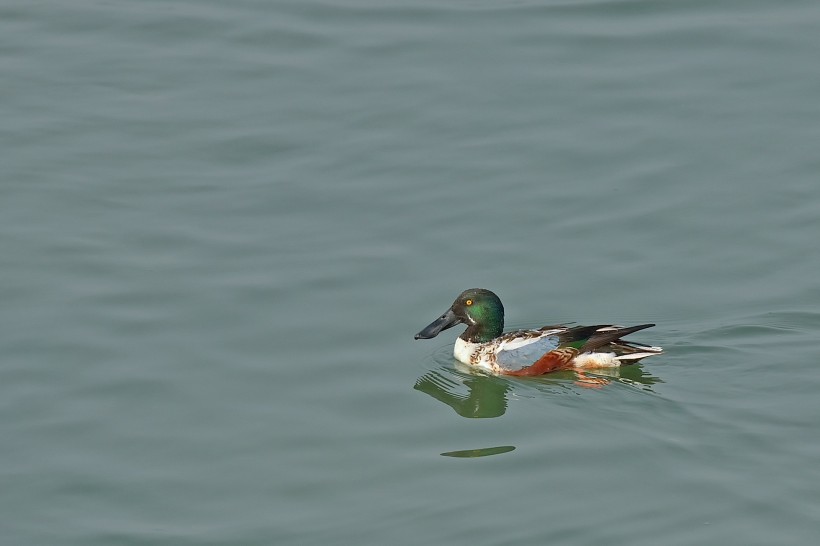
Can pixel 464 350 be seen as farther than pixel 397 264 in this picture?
No

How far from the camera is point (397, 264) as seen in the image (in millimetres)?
13734

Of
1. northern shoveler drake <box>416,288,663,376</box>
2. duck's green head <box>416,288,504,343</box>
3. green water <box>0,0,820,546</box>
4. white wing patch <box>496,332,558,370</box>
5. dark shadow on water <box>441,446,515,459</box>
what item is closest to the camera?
green water <box>0,0,820,546</box>

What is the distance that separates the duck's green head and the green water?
0.34m

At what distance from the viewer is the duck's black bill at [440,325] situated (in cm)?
1273

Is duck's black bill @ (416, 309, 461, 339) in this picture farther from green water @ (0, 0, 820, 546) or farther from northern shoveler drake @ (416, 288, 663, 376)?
green water @ (0, 0, 820, 546)

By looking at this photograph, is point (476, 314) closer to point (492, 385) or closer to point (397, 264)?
point (492, 385)

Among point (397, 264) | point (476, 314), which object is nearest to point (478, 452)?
point (476, 314)

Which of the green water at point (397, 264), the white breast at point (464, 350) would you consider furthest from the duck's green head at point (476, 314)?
the green water at point (397, 264)

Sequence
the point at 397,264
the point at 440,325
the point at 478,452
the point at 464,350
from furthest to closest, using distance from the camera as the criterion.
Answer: the point at 397,264
the point at 464,350
the point at 440,325
the point at 478,452

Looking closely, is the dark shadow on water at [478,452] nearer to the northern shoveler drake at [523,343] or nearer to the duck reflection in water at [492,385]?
the duck reflection in water at [492,385]

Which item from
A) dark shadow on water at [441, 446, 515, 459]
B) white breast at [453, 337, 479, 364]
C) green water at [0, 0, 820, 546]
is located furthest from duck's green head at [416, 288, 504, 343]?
dark shadow on water at [441, 446, 515, 459]

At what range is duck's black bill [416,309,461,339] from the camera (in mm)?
12727

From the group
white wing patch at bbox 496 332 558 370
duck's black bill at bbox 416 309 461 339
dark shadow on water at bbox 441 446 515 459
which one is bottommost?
dark shadow on water at bbox 441 446 515 459

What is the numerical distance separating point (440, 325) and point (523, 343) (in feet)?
2.49
